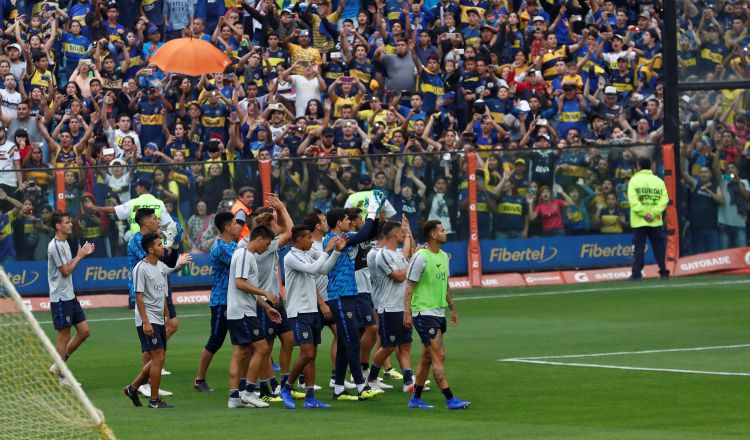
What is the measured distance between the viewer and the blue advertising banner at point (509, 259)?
27641 millimetres

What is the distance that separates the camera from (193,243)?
27.9 meters

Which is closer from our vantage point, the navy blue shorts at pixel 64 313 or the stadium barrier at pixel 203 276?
the navy blue shorts at pixel 64 313

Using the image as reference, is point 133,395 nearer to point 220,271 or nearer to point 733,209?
point 220,271

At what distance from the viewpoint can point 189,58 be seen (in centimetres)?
2870

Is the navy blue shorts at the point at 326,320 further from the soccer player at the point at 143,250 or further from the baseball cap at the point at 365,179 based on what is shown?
the baseball cap at the point at 365,179

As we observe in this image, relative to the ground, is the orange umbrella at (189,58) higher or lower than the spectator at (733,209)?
higher

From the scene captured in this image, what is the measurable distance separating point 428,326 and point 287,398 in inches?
73.3

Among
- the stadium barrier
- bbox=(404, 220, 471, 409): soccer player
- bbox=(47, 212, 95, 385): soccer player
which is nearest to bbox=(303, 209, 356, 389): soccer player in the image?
bbox=(404, 220, 471, 409): soccer player

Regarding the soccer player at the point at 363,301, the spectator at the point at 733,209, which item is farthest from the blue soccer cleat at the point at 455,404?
the spectator at the point at 733,209

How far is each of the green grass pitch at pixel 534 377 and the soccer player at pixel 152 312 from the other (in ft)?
1.11

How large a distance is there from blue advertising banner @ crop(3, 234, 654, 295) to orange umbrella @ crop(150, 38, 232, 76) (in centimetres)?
359

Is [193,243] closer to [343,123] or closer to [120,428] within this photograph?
[343,123]

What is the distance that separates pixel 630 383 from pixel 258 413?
14.7 feet

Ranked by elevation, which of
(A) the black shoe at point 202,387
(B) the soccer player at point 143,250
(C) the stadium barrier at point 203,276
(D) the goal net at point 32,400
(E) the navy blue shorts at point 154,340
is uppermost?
(B) the soccer player at point 143,250
